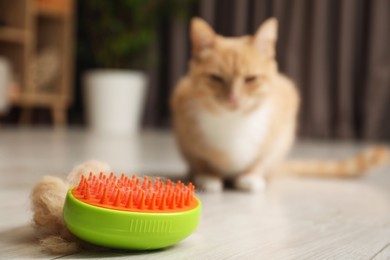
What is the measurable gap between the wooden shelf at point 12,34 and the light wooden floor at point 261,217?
1.91 meters

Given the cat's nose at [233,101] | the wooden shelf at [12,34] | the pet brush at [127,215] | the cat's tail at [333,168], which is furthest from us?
the wooden shelf at [12,34]

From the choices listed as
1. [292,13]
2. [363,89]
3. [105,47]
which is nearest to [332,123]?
[363,89]

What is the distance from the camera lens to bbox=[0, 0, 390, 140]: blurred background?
382 cm

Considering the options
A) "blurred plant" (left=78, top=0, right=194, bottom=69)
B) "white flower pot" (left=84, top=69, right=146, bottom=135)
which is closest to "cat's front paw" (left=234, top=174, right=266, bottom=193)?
"white flower pot" (left=84, top=69, right=146, bottom=135)

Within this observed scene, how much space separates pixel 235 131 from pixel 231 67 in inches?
7.1

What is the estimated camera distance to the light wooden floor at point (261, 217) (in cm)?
82

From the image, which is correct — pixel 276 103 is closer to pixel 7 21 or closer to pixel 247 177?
pixel 247 177

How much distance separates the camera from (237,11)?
161 inches

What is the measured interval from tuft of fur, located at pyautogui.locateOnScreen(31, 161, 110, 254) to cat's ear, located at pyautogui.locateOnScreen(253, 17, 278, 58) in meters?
0.78

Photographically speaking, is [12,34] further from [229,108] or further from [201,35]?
[229,108]

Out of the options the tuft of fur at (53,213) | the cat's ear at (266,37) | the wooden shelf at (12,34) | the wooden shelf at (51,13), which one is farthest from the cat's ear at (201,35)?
A: the wooden shelf at (51,13)

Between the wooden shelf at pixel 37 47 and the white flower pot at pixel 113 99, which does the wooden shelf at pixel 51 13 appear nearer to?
the wooden shelf at pixel 37 47

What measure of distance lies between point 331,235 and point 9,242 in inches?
21.7

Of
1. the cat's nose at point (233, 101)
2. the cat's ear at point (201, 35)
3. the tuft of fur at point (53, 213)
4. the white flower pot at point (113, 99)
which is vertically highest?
the cat's ear at point (201, 35)
